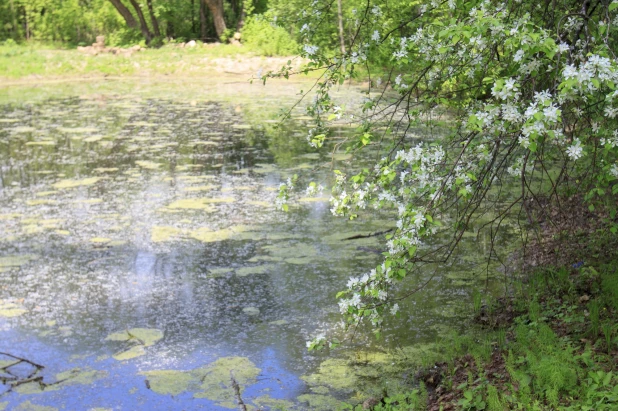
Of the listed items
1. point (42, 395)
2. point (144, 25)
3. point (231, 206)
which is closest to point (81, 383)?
point (42, 395)

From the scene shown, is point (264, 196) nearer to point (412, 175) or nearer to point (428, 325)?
point (428, 325)

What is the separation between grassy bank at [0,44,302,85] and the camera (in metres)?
22.7

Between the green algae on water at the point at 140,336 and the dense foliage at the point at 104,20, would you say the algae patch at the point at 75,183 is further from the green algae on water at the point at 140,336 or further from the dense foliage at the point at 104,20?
the dense foliage at the point at 104,20

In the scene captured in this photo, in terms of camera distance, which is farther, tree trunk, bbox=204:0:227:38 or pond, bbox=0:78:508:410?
tree trunk, bbox=204:0:227:38

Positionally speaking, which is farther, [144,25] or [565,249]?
[144,25]

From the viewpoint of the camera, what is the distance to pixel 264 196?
8453 millimetres

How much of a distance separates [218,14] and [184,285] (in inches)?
863

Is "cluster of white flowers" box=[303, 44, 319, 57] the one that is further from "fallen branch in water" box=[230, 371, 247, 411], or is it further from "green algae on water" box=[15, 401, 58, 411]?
"green algae on water" box=[15, 401, 58, 411]

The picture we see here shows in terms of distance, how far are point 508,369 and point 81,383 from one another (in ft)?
8.00

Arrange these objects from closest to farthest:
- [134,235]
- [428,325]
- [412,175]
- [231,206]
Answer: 1. [412,175]
2. [428,325]
3. [134,235]
4. [231,206]

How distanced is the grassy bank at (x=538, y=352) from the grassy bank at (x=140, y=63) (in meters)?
18.1

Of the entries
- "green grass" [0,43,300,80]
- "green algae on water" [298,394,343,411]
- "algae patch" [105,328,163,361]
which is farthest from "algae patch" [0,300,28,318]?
"green grass" [0,43,300,80]

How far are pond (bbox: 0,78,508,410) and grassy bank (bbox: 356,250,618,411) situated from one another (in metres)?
0.29

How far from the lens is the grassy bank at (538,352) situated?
3393 millimetres
